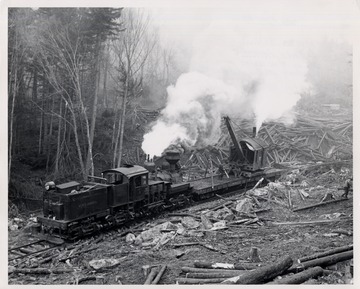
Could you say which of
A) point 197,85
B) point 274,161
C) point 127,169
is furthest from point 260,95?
point 127,169

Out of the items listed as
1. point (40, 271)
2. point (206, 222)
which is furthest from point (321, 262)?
point (40, 271)

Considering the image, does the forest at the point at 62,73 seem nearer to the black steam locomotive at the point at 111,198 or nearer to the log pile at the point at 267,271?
the black steam locomotive at the point at 111,198

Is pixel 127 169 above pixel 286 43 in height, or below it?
below

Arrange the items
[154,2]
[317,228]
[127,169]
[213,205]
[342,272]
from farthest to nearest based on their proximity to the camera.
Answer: [213,205] < [127,169] < [317,228] < [154,2] < [342,272]

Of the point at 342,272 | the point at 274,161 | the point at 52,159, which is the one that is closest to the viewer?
the point at 342,272

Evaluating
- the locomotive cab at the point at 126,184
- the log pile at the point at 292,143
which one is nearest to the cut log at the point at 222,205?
the locomotive cab at the point at 126,184

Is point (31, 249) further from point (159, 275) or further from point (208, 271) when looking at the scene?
point (208, 271)

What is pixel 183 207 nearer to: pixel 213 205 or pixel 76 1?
pixel 213 205

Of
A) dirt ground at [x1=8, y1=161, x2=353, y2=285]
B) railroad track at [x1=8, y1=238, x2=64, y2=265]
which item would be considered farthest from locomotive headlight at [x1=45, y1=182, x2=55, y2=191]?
dirt ground at [x1=8, y1=161, x2=353, y2=285]
